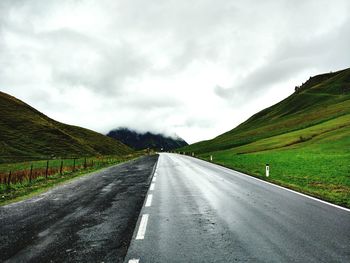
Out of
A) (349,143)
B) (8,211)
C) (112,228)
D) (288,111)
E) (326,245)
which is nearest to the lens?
(326,245)

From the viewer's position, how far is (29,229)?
7824mm

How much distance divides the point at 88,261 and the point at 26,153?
98.8 m

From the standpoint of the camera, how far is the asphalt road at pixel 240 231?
5791mm

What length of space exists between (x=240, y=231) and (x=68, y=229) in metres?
4.07

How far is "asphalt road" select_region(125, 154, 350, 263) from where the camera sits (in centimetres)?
579

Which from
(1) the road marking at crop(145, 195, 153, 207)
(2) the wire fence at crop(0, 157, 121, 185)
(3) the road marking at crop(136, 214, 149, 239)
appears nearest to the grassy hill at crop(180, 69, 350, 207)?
(1) the road marking at crop(145, 195, 153, 207)

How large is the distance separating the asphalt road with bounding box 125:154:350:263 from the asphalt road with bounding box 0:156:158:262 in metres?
0.43

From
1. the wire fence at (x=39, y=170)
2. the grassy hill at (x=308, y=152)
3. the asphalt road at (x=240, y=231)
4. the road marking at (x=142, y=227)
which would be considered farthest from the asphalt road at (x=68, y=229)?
the wire fence at (x=39, y=170)

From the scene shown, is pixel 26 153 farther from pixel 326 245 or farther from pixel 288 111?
pixel 288 111

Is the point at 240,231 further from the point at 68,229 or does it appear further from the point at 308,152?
the point at 308,152

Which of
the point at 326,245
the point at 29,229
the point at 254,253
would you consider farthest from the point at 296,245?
the point at 29,229

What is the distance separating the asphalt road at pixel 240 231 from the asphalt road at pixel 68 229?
0.43m

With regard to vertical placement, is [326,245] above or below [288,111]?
below

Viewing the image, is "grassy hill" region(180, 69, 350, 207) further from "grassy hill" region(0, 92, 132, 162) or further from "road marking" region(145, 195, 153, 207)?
"grassy hill" region(0, 92, 132, 162)
